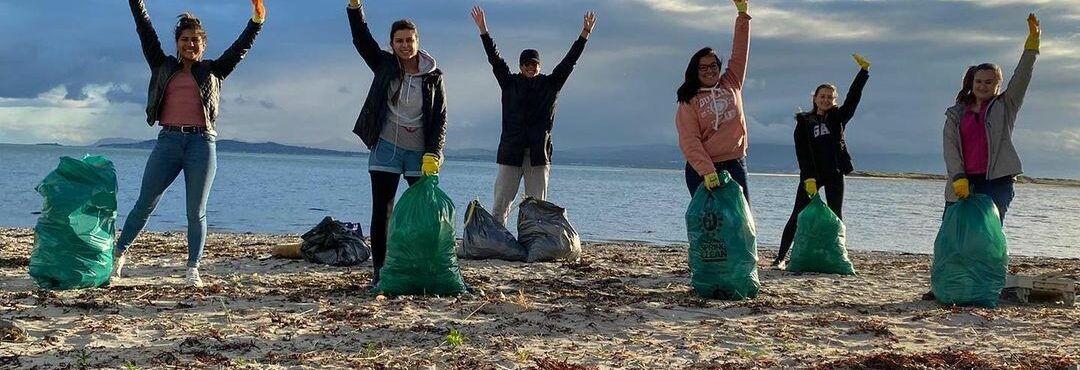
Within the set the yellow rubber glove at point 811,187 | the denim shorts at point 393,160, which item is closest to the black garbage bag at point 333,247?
the denim shorts at point 393,160

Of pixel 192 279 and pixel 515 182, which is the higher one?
pixel 515 182

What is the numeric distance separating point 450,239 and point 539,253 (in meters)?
2.16

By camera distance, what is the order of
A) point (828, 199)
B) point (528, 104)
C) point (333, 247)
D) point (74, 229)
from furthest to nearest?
point (828, 199)
point (528, 104)
point (333, 247)
point (74, 229)

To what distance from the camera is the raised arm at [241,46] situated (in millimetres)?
4855

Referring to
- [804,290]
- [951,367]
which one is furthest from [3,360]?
[804,290]

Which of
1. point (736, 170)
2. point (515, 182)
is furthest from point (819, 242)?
point (515, 182)

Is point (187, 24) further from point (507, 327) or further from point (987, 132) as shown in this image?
point (987, 132)

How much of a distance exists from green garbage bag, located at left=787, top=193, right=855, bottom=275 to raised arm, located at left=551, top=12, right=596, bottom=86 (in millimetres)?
2177

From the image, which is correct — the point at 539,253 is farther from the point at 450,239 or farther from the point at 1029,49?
the point at 1029,49

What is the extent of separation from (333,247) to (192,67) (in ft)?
6.86

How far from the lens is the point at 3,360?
3.13 m

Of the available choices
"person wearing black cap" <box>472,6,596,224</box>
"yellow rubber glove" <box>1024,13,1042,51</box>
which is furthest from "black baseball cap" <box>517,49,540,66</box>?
"yellow rubber glove" <box>1024,13,1042,51</box>

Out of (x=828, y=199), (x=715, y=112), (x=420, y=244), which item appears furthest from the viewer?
(x=828, y=199)

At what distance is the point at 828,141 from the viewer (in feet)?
21.5
